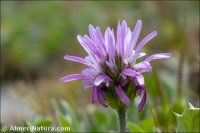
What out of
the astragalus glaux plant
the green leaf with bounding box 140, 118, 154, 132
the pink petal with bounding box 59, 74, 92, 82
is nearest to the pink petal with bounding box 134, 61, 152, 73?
the astragalus glaux plant

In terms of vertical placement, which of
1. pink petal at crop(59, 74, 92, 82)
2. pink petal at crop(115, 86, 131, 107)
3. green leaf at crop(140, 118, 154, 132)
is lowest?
green leaf at crop(140, 118, 154, 132)

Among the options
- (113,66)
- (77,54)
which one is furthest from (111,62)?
(77,54)

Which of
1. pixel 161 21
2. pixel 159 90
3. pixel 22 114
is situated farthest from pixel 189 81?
pixel 161 21

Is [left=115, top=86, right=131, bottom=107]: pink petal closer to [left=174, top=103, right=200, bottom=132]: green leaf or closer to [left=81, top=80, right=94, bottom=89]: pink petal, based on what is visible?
[left=81, top=80, right=94, bottom=89]: pink petal

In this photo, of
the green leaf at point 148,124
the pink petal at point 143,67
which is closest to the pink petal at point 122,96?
the pink petal at point 143,67

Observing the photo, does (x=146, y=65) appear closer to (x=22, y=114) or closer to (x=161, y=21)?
(x=22, y=114)
